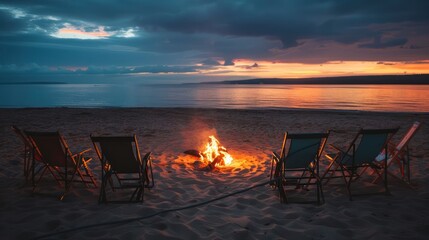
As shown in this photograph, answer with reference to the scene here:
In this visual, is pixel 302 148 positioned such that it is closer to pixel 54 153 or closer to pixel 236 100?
pixel 54 153

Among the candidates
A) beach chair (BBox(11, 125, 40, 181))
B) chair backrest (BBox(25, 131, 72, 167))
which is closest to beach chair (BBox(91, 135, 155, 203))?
chair backrest (BBox(25, 131, 72, 167))

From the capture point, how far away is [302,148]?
4719 millimetres

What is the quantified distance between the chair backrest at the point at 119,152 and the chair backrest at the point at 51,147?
0.59 meters

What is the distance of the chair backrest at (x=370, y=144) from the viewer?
15.2 ft

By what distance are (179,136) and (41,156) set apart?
20.7ft

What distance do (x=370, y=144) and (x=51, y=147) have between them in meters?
5.29

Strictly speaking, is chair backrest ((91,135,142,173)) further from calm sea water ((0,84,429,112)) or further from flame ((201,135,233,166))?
calm sea water ((0,84,429,112))

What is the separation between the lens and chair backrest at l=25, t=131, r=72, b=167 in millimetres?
4574

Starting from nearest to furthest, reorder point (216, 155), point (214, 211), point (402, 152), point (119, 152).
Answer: point (214, 211) → point (119, 152) → point (402, 152) → point (216, 155)

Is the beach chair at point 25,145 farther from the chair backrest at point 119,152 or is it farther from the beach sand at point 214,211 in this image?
the chair backrest at point 119,152

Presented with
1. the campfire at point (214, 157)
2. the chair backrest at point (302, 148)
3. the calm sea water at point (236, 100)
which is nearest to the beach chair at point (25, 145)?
the campfire at point (214, 157)

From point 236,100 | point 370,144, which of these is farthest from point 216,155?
point 236,100

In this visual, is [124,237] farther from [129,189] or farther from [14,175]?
[14,175]

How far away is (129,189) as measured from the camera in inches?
211
